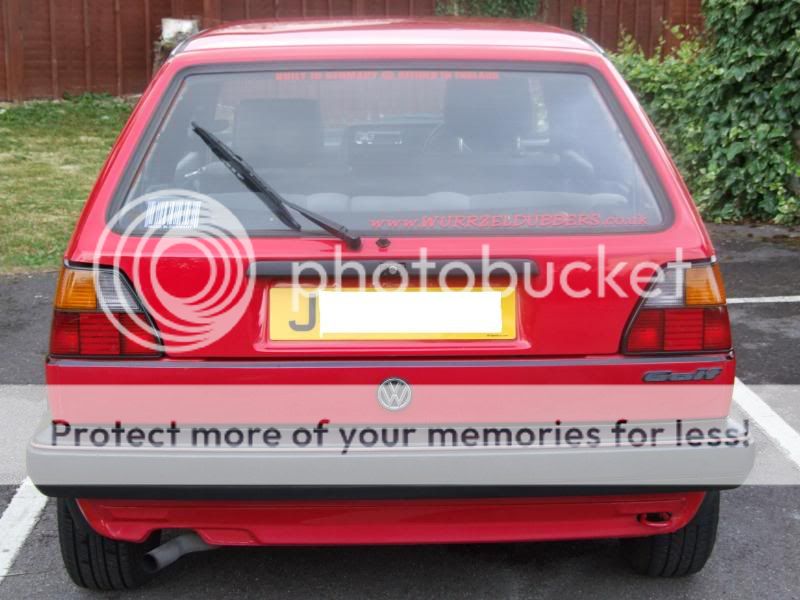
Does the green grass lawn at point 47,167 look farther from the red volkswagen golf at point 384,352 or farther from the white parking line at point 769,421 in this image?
the red volkswagen golf at point 384,352

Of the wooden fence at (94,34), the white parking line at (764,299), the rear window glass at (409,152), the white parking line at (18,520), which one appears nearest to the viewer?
the rear window glass at (409,152)

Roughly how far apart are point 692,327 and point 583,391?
12.9 inches

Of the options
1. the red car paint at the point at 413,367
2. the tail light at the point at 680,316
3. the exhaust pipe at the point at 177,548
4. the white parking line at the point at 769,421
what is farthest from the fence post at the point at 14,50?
the tail light at the point at 680,316

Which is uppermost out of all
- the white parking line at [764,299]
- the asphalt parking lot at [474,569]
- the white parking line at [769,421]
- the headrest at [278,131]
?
the headrest at [278,131]

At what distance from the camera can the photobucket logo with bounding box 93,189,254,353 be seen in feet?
9.38

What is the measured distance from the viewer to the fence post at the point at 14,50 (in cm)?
1706

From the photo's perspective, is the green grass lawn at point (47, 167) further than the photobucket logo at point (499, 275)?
Yes

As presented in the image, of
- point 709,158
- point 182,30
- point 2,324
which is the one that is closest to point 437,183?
point 2,324

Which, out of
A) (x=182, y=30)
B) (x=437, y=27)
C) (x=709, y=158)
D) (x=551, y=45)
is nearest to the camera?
(x=551, y=45)

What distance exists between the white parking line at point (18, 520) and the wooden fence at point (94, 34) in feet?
44.5

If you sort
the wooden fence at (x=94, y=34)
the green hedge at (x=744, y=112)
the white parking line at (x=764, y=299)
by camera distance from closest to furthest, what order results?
the white parking line at (x=764, y=299) → the green hedge at (x=744, y=112) → the wooden fence at (x=94, y=34)

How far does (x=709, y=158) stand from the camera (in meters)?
9.53

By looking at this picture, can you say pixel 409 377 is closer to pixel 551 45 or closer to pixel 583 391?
pixel 583 391

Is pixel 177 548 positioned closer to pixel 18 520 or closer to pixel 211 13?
pixel 18 520
